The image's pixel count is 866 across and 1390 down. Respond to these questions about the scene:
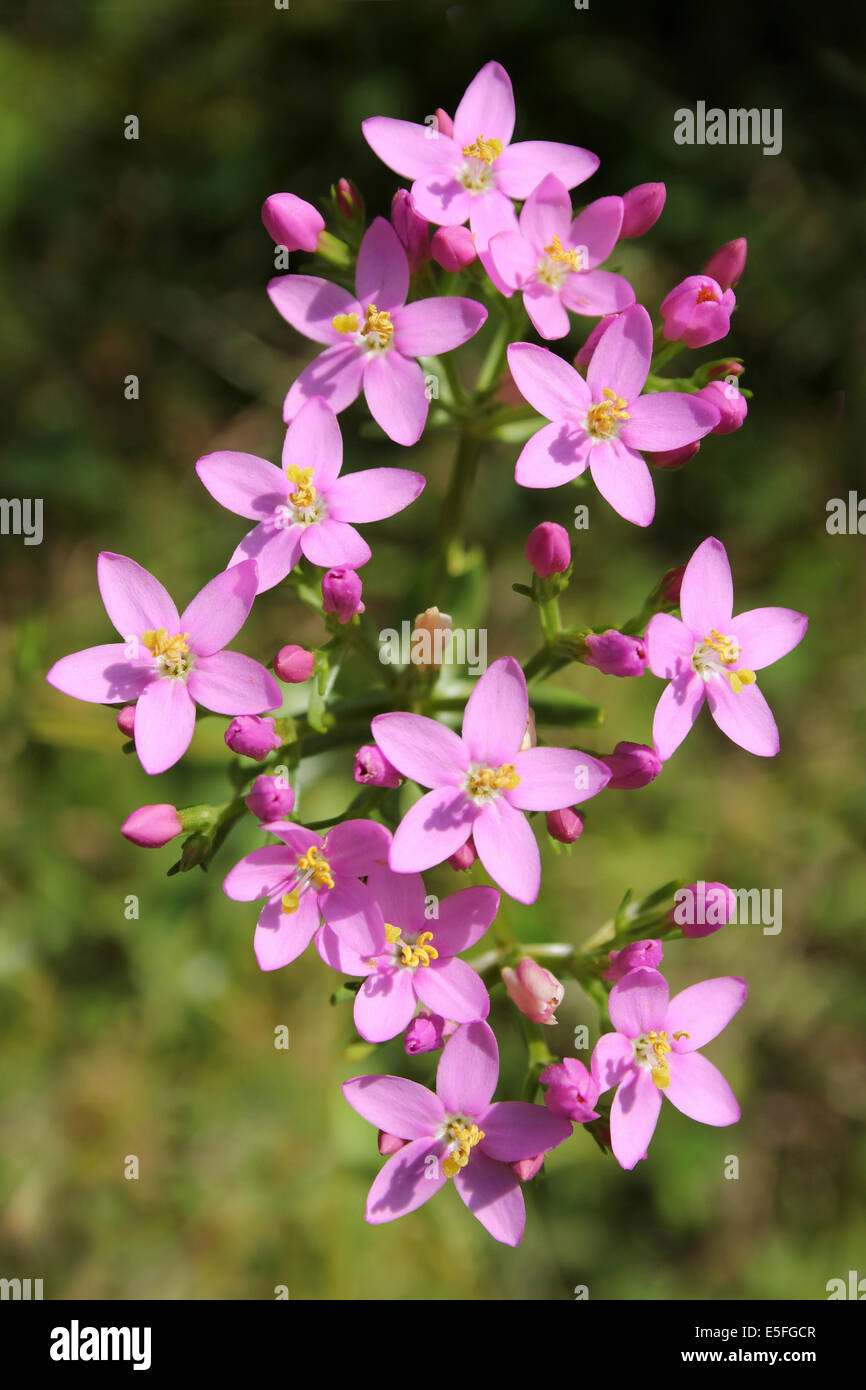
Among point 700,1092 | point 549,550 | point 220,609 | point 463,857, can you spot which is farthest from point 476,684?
point 700,1092

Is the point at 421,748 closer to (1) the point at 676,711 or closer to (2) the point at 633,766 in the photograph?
(2) the point at 633,766

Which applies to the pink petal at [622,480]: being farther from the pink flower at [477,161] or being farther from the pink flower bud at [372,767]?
the pink flower bud at [372,767]

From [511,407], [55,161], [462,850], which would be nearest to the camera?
[462,850]

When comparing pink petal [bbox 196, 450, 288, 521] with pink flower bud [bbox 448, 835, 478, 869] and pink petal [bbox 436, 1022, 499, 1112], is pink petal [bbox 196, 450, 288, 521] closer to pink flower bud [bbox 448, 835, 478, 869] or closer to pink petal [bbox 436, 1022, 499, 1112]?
pink flower bud [bbox 448, 835, 478, 869]

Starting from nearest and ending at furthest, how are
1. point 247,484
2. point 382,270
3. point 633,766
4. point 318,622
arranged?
point 633,766 < point 247,484 < point 382,270 < point 318,622
